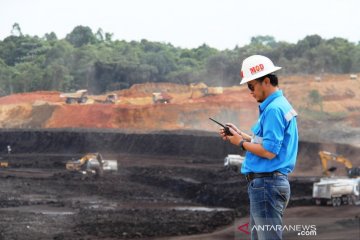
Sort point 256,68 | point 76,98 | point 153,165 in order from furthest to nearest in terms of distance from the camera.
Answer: point 76,98 → point 153,165 → point 256,68

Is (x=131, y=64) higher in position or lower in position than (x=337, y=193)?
higher

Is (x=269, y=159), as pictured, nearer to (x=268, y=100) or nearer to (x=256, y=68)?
(x=268, y=100)

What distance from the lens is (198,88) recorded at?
2672 inches

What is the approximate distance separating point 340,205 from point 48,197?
12.4m

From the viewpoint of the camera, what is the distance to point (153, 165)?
4200 cm

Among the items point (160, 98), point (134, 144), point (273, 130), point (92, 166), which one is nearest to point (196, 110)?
point (160, 98)

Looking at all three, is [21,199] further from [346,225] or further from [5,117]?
[5,117]

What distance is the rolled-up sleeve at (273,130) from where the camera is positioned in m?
5.12

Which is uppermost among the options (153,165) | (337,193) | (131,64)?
(131,64)

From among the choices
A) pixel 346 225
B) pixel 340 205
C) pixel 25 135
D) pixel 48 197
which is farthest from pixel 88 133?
pixel 346 225

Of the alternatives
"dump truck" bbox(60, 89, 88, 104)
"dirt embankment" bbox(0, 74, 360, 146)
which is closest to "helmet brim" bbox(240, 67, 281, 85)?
Answer: "dirt embankment" bbox(0, 74, 360, 146)

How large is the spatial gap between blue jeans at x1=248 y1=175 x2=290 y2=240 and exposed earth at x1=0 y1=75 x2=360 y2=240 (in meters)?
10.9

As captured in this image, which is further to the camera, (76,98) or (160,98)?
(76,98)

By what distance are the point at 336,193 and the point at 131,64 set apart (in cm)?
5761
